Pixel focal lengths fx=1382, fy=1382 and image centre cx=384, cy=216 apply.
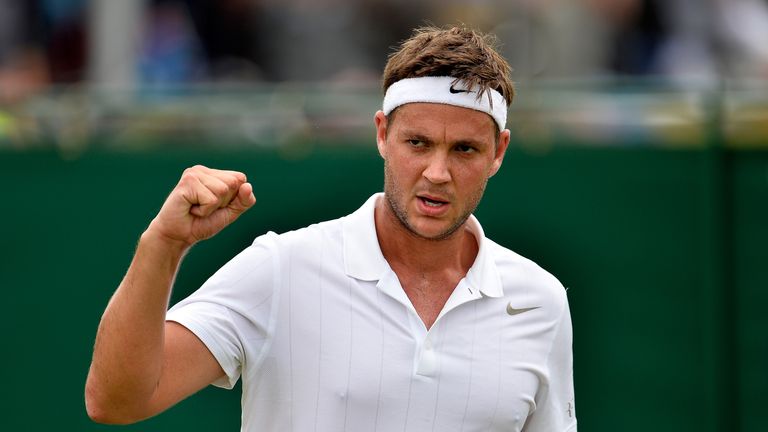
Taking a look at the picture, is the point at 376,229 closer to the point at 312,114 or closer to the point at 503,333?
the point at 503,333

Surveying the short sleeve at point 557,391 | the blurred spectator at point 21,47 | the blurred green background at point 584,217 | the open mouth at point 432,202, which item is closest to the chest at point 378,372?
the short sleeve at point 557,391

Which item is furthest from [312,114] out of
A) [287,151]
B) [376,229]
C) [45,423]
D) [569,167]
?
[376,229]

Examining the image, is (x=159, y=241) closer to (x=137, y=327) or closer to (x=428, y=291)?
(x=137, y=327)

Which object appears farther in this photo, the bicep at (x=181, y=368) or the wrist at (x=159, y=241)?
the bicep at (x=181, y=368)

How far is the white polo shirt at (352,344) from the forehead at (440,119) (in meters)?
0.30

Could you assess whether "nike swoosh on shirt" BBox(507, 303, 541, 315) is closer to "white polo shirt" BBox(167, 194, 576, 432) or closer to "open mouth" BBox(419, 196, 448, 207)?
"white polo shirt" BBox(167, 194, 576, 432)

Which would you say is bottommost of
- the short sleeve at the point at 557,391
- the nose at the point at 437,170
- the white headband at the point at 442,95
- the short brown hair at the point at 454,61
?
the short sleeve at the point at 557,391

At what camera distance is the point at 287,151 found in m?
6.50

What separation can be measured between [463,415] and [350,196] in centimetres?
315

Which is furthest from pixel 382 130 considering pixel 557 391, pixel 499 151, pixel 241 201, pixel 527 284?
pixel 557 391

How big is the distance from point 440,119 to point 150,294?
90 centimetres

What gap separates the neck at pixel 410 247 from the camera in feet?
11.6

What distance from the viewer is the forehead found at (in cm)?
341

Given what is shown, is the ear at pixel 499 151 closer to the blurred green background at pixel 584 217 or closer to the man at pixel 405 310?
the man at pixel 405 310
